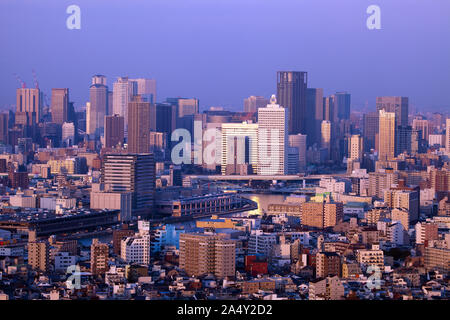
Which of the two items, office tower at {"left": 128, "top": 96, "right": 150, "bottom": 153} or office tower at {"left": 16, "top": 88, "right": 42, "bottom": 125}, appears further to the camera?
office tower at {"left": 128, "top": 96, "right": 150, "bottom": 153}

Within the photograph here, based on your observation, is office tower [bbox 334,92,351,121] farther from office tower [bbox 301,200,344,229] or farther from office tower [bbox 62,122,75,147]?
office tower [bbox 62,122,75,147]

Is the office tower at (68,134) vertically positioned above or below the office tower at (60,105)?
below

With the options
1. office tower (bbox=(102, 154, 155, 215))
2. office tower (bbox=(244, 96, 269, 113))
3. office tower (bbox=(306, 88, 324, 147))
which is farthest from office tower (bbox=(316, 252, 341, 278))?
office tower (bbox=(306, 88, 324, 147))

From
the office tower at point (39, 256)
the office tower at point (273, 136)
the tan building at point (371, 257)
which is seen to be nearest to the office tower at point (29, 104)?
the office tower at point (273, 136)

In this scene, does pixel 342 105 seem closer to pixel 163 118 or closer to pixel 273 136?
pixel 273 136

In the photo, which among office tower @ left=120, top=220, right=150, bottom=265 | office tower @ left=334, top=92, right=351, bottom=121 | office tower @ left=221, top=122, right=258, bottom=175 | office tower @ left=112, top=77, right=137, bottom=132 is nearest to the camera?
office tower @ left=120, top=220, right=150, bottom=265

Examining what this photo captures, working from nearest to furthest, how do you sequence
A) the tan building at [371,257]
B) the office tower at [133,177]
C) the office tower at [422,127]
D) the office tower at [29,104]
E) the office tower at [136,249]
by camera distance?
the tan building at [371,257]
the office tower at [136,249]
the office tower at [133,177]
the office tower at [29,104]
the office tower at [422,127]

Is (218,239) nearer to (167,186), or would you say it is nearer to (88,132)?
(167,186)

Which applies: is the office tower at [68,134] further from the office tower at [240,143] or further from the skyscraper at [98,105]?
the office tower at [240,143]
